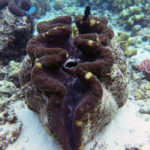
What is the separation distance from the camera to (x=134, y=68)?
4.35m

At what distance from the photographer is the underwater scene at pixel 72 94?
1817 mm

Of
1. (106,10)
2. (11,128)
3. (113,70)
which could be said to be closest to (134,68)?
(113,70)

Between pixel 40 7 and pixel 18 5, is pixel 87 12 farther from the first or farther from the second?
pixel 40 7

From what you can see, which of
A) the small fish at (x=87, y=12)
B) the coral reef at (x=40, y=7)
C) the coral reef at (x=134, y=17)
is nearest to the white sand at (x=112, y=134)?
the small fish at (x=87, y=12)

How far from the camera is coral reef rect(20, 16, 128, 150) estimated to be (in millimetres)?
1780

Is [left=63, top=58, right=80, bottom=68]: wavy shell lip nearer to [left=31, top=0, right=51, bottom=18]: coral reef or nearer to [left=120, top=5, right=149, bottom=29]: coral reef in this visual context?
[left=120, top=5, right=149, bottom=29]: coral reef

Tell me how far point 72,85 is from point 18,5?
12.4ft

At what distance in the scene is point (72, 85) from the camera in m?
2.12

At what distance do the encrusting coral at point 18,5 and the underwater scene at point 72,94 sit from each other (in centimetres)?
10

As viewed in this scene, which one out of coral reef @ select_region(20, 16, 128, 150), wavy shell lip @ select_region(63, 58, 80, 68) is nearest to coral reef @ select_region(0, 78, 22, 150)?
coral reef @ select_region(20, 16, 128, 150)

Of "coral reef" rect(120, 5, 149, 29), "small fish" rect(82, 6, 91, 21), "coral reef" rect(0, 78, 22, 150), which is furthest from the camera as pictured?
"coral reef" rect(120, 5, 149, 29)

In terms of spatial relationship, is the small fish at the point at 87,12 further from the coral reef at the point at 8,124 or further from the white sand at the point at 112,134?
the coral reef at the point at 8,124

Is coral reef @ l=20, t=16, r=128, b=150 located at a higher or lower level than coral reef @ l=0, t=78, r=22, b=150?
higher

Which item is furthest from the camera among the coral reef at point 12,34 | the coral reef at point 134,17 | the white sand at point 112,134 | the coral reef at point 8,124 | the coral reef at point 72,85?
the coral reef at point 134,17
